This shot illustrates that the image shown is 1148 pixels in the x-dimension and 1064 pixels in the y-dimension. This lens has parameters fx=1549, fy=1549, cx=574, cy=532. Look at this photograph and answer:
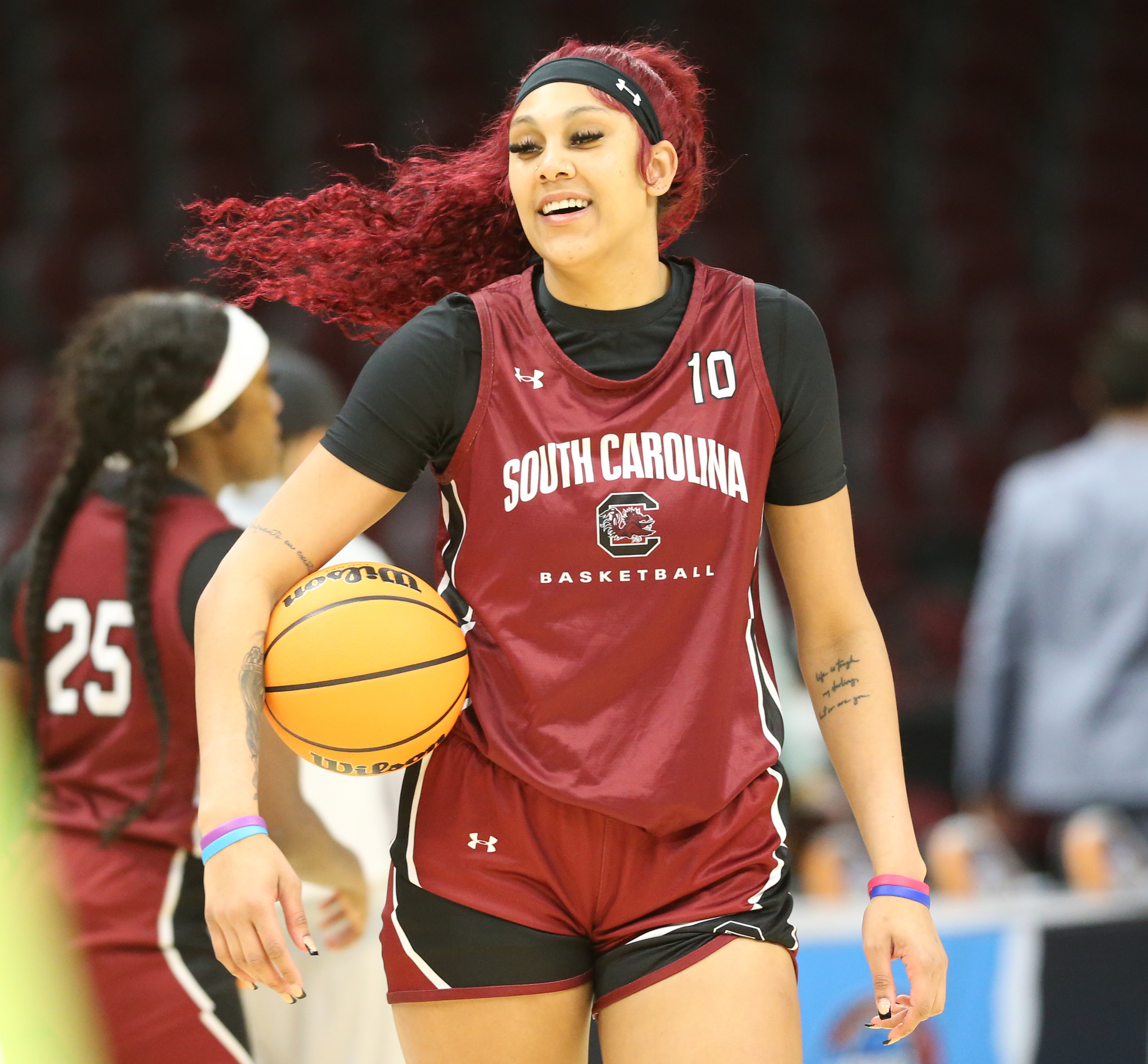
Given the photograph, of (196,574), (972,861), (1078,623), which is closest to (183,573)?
(196,574)

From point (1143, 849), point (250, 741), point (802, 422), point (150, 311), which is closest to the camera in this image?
point (250, 741)

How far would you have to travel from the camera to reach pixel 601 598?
219 centimetres

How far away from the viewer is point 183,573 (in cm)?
277

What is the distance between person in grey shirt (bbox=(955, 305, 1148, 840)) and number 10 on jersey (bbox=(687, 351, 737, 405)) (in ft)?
9.02

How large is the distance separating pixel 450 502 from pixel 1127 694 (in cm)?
298

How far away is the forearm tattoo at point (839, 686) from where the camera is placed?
236cm

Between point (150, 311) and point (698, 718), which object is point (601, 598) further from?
point (150, 311)

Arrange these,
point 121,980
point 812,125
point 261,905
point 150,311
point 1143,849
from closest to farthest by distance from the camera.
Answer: point 261,905, point 121,980, point 150,311, point 1143,849, point 812,125

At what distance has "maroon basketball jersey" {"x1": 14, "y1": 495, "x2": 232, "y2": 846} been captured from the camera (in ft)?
9.02

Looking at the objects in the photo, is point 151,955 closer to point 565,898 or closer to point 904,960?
point 565,898

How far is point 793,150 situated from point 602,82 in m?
9.49

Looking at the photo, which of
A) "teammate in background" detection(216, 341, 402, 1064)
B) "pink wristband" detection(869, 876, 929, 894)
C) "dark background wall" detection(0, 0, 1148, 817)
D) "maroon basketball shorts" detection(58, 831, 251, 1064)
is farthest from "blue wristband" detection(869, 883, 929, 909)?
"dark background wall" detection(0, 0, 1148, 817)

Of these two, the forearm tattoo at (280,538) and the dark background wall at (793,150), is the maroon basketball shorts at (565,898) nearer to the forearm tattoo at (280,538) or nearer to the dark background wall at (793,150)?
the forearm tattoo at (280,538)

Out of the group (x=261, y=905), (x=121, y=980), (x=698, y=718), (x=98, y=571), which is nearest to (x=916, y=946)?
(x=698, y=718)
